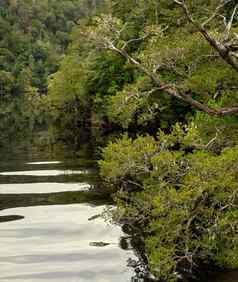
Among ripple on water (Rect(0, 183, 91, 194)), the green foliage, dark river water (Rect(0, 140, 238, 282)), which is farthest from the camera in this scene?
ripple on water (Rect(0, 183, 91, 194))

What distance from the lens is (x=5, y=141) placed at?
182 feet

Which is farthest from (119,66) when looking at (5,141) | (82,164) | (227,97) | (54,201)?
(227,97)

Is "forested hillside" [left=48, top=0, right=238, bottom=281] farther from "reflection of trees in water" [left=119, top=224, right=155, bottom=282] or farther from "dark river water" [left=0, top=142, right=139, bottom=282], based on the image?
"dark river water" [left=0, top=142, right=139, bottom=282]

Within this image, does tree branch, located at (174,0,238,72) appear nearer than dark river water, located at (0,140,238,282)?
Yes

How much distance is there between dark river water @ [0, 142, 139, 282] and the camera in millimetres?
15773

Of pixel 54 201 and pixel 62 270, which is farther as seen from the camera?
pixel 54 201

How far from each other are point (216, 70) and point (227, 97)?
0.87 metres

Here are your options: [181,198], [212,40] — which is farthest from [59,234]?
[212,40]

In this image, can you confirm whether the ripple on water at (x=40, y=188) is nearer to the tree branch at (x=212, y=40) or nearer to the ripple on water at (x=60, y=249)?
the ripple on water at (x=60, y=249)

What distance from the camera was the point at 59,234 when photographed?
19.5 m

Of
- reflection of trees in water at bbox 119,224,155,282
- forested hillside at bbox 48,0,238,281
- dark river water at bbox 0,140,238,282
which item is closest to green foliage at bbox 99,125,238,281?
forested hillside at bbox 48,0,238,281

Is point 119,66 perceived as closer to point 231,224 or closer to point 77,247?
point 77,247

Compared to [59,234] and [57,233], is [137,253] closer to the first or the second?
[59,234]

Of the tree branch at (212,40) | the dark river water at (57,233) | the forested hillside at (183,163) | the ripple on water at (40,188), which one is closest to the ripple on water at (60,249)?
the dark river water at (57,233)
